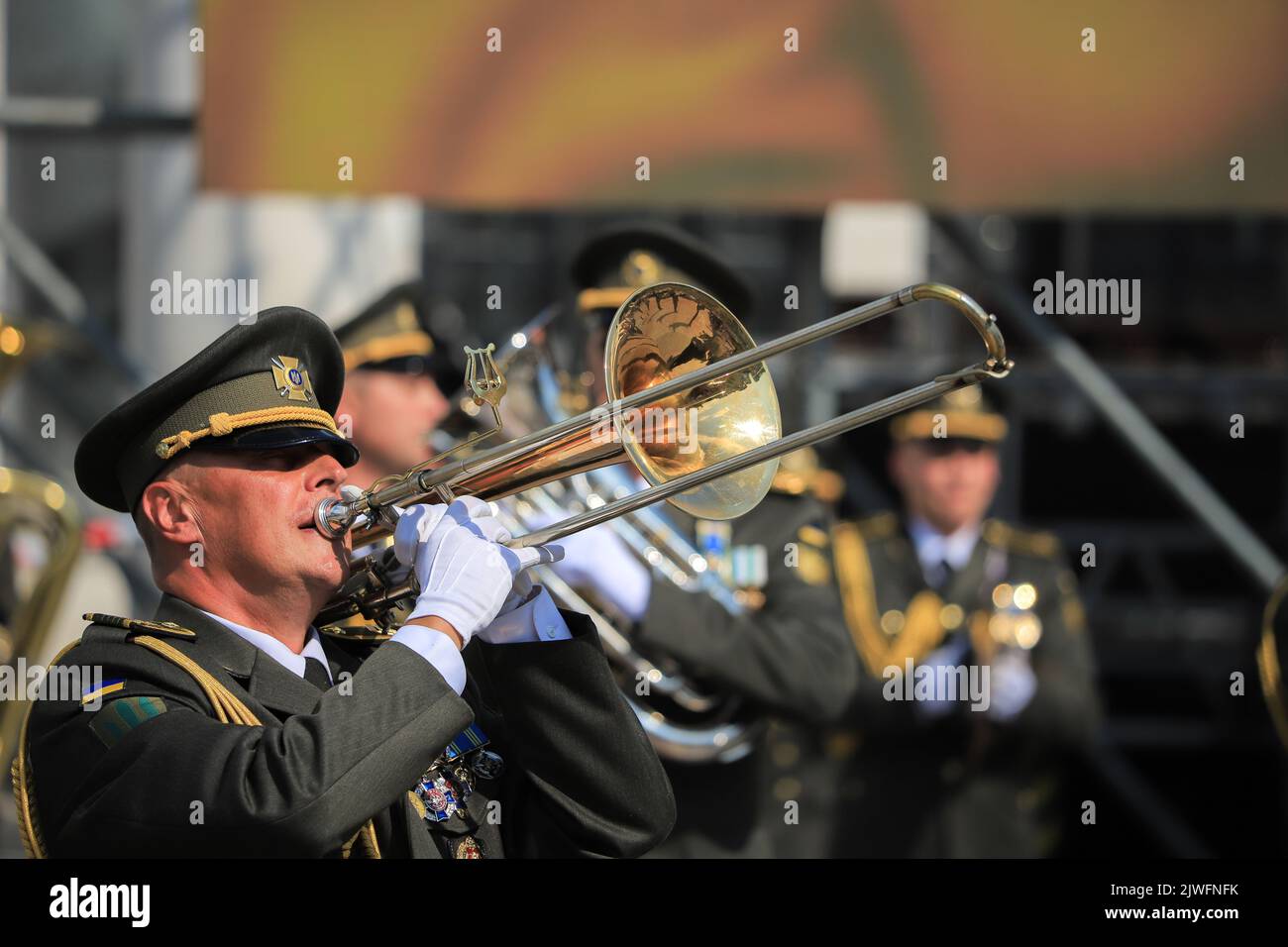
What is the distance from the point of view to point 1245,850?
6227 millimetres

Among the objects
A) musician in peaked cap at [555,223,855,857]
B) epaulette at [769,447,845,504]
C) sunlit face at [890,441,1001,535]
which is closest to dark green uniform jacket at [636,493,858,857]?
musician in peaked cap at [555,223,855,857]

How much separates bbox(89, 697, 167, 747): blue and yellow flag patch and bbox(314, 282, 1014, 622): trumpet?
33cm

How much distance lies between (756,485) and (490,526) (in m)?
0.42

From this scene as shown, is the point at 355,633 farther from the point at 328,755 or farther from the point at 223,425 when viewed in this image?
the point at 328,755

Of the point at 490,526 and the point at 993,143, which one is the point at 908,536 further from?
the point at 490,526

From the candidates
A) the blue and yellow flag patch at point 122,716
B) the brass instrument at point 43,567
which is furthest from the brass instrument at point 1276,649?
the brass instrument at point 43,567

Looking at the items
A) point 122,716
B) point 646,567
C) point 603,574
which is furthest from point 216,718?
point 646,567

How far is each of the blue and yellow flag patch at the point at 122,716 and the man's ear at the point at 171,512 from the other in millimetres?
260

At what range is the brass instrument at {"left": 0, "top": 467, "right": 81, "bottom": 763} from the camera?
4.86 metres

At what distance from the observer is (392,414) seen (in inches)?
159

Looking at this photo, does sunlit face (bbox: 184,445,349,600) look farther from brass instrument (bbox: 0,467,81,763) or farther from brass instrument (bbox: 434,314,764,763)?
brass instrument (bbox: 0,467,81,763)

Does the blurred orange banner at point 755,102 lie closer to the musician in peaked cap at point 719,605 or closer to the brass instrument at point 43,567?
the musician in peaked cap at point 719,605

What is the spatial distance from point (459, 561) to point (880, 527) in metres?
3.30
